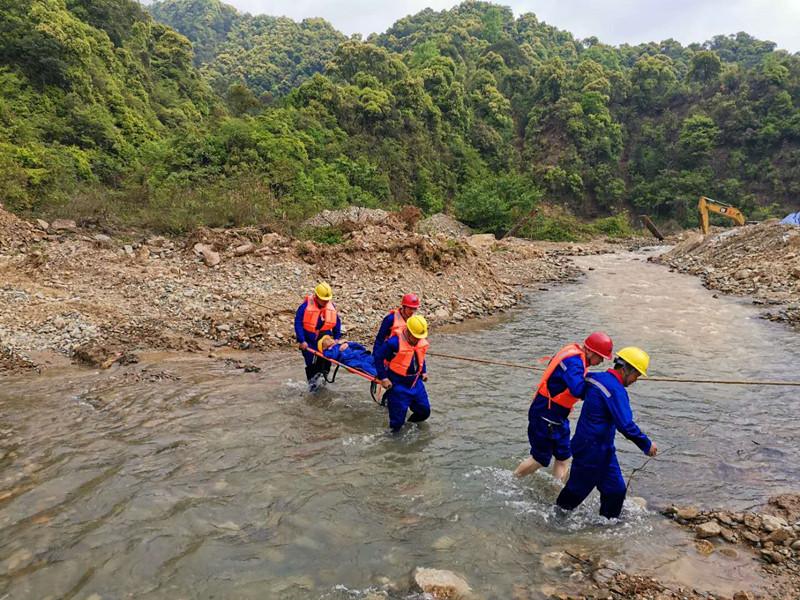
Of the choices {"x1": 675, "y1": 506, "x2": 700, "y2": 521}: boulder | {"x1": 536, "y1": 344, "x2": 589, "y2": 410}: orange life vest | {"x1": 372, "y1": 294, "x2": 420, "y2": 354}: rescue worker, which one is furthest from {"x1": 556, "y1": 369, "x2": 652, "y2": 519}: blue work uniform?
{"x1": 372, "y1": 294, "x2": 420, "y2": 354}: rescue worker

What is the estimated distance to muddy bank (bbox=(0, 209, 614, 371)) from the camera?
9.14 meters

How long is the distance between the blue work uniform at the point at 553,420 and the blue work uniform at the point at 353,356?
277 cm

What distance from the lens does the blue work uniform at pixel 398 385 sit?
5.95 meters

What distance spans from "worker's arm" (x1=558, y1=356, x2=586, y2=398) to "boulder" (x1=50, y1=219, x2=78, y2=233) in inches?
524

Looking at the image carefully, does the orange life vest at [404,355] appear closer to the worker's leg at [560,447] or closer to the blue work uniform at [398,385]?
the blue work uniform at [398,385]

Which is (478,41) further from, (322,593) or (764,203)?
(322,593)

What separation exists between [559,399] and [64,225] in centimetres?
1358

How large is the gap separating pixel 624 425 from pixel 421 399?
8.92 feet

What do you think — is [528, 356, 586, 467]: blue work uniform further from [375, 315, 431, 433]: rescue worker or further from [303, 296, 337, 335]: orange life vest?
[303, 296, 337, 335]: orange life vest

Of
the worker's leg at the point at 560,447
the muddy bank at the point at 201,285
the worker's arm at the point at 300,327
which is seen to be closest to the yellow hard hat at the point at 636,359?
the worker's leg at the point at 560,447

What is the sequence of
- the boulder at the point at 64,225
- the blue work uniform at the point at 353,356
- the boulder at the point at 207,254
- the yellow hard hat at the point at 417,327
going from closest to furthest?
the yellow hard hat at the point at 417,327
the blue work uniform at the point at 353,356
the boulder at the point at 207,254
the boulder at the point at 64,225

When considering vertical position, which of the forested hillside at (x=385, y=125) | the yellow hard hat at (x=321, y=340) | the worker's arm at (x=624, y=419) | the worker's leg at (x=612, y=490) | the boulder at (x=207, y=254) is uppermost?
the forested hillside at (x=385, y=125)

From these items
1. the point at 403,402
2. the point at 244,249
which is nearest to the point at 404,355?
the point at 403,402

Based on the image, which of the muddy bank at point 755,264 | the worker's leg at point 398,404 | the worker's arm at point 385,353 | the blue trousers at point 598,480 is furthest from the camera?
the muddy bank at point 755,264
